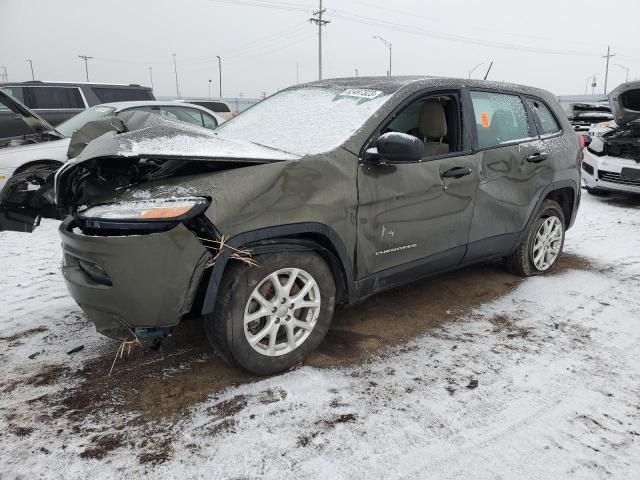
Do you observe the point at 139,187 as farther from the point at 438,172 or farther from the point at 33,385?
the point at 438,172

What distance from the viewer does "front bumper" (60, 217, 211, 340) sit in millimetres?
2256

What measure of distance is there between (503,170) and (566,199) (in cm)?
135

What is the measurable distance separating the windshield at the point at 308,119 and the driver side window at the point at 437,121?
443mm

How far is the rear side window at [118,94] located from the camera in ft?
37.6

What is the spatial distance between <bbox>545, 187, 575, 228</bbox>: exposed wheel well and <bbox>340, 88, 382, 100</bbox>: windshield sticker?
231 centimetres

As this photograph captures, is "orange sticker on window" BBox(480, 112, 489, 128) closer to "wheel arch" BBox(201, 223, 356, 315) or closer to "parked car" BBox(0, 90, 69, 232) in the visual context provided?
"wheel arch" BBox(201, 223, 356, 315)

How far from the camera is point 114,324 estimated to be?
2.42m

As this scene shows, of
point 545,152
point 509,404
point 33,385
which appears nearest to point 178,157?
point 33,385

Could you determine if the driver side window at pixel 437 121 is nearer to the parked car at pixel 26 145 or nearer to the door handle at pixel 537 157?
the door handle at pixel 537 157

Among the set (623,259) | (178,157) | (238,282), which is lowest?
(623,259)

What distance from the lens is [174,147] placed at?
95.3 inches

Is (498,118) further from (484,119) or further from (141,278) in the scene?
(141,278)

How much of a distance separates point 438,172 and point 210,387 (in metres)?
2.06

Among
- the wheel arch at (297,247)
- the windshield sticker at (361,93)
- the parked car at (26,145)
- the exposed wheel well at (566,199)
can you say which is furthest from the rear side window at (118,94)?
the wheel arch at (297,247)
